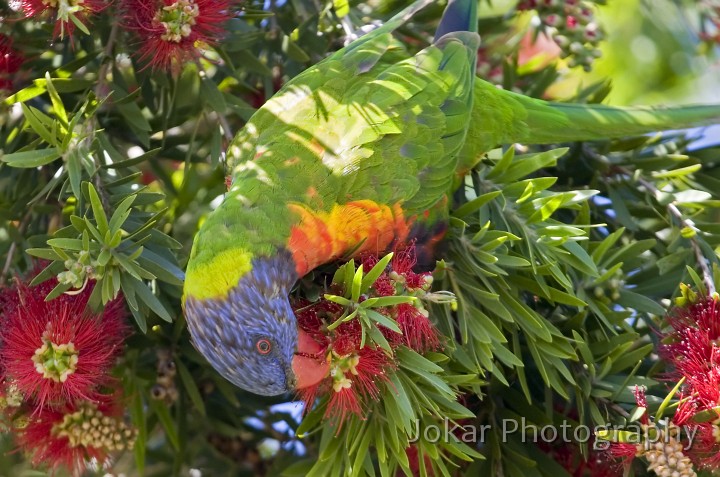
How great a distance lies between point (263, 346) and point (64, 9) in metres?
0.84

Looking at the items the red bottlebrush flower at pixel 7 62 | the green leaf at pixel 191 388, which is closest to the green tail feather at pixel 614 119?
the green leaf at pixel 191 388

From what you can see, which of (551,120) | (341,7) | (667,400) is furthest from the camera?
(551,120)

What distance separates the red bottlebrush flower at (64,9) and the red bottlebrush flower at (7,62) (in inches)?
8.4

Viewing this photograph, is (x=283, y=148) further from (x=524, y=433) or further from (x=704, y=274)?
(x=704, y=274)

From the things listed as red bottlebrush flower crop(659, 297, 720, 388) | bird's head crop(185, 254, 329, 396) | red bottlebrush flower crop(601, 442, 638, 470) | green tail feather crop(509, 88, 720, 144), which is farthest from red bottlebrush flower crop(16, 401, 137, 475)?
green tail feather crop(509, 88, 720, 144)

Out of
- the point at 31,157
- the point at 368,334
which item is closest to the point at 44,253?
the point at 31,157

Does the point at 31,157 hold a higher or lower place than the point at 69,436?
higher

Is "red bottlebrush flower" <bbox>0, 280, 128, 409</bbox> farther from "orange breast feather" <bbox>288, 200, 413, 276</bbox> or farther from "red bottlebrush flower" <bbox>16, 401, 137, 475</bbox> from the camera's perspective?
"orange breast feather" <bbox>288, 200, 413, 276</bbox>

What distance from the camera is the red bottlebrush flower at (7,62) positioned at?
6.57 feet

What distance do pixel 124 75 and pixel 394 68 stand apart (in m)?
0.81

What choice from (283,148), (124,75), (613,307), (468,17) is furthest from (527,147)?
(124,75)

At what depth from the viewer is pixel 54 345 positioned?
1.76 meters

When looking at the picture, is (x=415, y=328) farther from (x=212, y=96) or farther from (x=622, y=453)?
(x=212, y=96)

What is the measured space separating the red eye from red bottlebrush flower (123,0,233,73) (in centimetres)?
71
